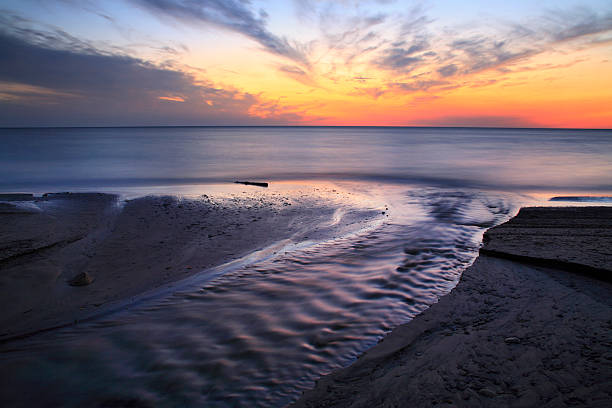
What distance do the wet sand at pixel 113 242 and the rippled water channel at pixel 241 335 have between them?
655 millimetres

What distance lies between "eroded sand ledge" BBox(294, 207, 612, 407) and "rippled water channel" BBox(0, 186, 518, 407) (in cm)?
30

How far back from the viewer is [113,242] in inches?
266

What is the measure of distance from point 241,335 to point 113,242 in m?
4.78

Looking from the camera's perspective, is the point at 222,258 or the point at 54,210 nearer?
the point at 222,258

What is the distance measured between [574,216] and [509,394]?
8.37 m

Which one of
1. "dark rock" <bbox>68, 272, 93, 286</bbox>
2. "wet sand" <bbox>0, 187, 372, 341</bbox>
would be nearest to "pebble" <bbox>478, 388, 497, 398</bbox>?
"wet sand" <bbox>0, 187, 372, 341</bbox>

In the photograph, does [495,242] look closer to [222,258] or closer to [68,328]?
[222,258]

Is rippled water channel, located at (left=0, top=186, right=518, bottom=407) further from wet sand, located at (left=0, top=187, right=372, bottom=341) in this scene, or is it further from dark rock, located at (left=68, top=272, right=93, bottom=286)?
dark rock, located at (left=68, top=272, right=93, bottom=286)

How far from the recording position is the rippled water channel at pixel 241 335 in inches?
112

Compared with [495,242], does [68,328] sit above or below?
below

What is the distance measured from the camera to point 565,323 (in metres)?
3.45

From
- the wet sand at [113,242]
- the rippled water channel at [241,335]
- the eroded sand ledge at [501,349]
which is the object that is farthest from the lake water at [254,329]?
the wet sand at [113,242]

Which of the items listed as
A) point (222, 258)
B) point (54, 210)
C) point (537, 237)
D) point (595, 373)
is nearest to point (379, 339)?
point (595, 373)

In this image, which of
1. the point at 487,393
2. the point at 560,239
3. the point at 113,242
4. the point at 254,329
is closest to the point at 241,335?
the point at 254,329
